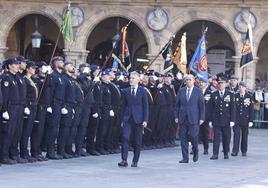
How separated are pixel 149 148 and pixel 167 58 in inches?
136

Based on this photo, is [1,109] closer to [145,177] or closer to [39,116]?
[39,116]

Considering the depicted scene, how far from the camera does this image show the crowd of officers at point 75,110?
15078 millimetres

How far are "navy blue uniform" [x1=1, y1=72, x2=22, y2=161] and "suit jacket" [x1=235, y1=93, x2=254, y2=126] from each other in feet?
20.8

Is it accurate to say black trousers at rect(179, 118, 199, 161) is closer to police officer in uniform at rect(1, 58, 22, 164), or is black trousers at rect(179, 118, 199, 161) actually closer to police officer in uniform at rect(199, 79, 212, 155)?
police officer in uniform at rect(199, 79, 212, 155)

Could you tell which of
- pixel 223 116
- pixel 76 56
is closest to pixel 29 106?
pixel 223 116

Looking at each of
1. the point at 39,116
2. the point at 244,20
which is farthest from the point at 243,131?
the point at 244,20

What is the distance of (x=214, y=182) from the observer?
44.6 feet

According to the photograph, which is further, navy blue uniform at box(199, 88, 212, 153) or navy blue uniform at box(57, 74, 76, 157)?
navy blue uniform at box(199, 88, 212, 153)

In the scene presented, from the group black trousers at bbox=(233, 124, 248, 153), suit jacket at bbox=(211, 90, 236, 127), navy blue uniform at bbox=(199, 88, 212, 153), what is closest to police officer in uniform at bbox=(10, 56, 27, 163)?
suit jacket at bbox=(211, 90, 236, 127)

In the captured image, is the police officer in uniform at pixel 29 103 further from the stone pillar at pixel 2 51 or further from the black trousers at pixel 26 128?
the stone pillar at pixel 2 51

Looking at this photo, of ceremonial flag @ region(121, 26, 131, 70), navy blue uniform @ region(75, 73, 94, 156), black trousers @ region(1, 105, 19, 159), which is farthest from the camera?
ceremonial flag @ region(121, 26, 131, 70)

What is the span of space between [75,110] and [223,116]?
363cm

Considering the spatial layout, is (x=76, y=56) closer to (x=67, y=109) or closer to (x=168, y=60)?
(x=168, y=60)

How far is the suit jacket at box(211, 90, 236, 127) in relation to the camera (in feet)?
60.4
